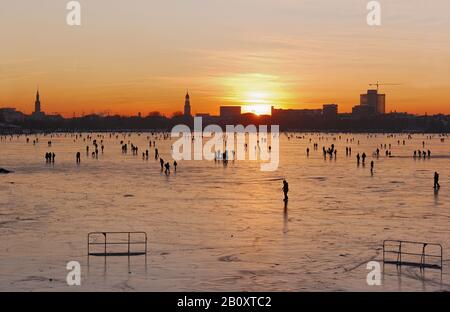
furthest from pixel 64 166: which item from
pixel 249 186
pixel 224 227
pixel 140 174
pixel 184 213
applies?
pixel 224 227

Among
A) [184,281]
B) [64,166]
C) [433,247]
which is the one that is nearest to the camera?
[184,281]

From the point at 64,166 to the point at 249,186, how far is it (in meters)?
24.6

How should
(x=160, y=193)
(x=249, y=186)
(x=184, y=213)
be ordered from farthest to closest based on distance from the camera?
(x=249, y=186), (x=160, y=193), (x=184, y=213)

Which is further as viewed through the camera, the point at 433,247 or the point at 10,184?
the point at 10,184

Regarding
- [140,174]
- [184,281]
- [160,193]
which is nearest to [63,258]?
[184,281]

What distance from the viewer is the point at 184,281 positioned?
16.8 m

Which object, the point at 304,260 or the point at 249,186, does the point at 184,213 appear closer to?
the point at 304,260

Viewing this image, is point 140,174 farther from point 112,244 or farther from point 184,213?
point 112,244

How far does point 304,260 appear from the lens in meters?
19.4

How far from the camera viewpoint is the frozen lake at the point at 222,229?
17.2 m

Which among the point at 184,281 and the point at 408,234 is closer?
the point at 184,281

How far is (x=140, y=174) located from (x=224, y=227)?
2776 cm

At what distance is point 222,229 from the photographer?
81.3 feet

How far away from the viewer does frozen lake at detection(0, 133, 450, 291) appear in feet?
56.3
